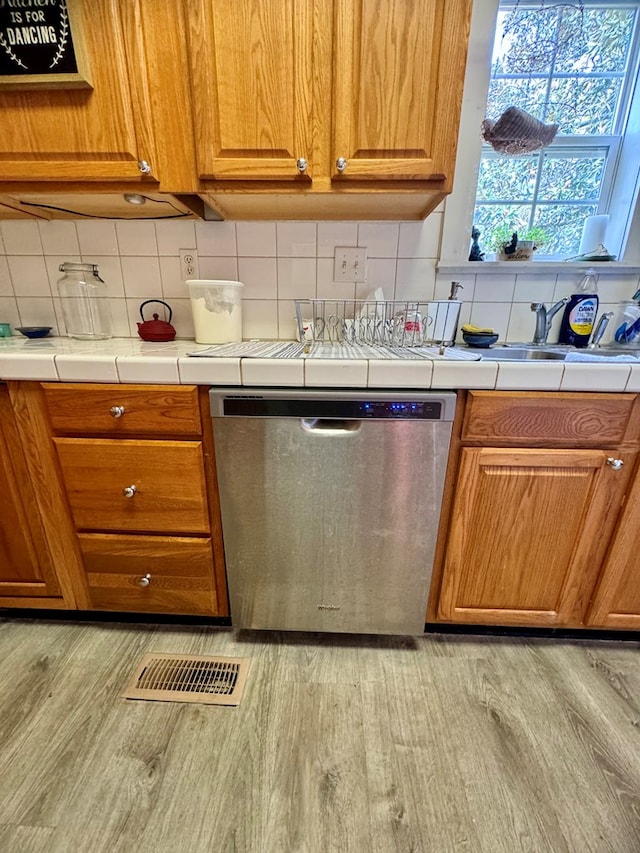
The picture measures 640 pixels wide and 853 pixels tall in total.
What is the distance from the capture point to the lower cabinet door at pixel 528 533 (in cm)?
96

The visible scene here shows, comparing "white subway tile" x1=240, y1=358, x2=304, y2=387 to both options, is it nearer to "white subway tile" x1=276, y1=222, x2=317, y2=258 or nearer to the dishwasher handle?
the dishwasher handle

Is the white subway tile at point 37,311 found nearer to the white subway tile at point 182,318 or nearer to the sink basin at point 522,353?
the white subway tile at point 182,318

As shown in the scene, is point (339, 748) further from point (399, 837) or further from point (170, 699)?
point (170, 699)

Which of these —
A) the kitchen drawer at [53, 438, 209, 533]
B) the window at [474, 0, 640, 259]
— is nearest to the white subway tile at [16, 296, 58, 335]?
the kitchen drawer at [53, 438, 209, 533]

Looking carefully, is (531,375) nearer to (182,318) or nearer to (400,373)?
(400,373)

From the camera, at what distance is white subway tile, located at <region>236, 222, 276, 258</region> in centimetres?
138

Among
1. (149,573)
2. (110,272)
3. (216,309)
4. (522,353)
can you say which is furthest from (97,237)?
(522,353)

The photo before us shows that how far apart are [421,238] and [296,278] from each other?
0.51m

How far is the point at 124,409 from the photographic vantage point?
96 centimetres

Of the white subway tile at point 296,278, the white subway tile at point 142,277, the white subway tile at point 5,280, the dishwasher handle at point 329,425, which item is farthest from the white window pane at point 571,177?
the white subway tile at point 5,280

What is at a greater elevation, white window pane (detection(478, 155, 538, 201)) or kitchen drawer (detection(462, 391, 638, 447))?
white window pane (detection(478, 155, 538, 201))

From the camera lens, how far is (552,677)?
1.09 metres

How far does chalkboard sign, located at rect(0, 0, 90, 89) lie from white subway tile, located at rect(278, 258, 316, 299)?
0.74 meters

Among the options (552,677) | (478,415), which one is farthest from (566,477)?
(552,677)
